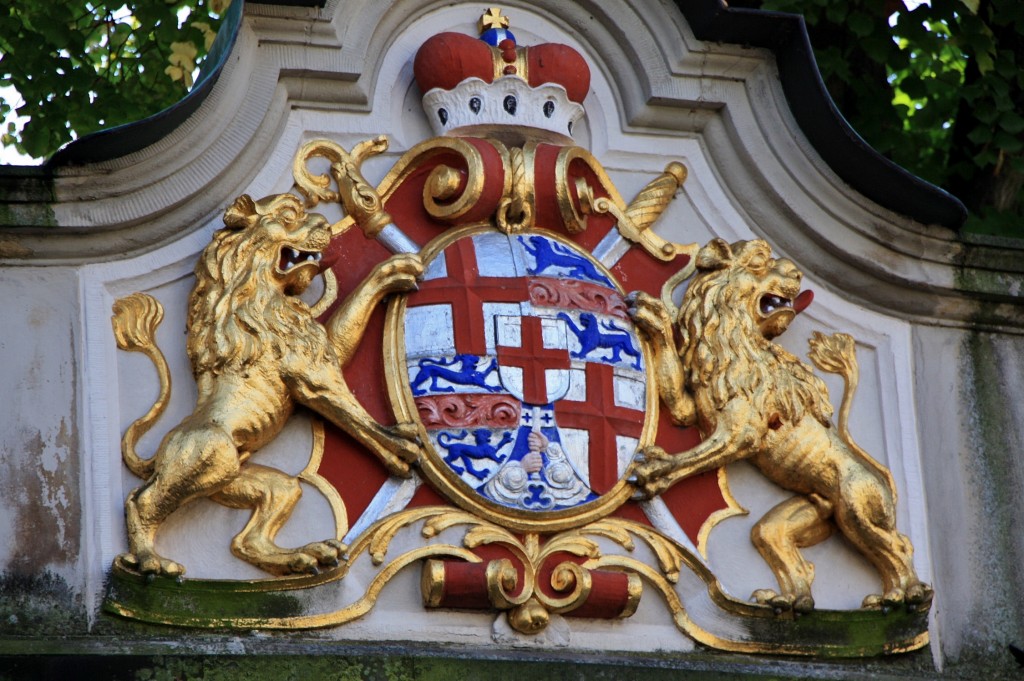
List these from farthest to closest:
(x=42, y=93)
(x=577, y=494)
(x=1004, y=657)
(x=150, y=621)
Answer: (x=42, y=93)
(x=1004, y=657)
(x=577, y=494)
(x=150, y=621)

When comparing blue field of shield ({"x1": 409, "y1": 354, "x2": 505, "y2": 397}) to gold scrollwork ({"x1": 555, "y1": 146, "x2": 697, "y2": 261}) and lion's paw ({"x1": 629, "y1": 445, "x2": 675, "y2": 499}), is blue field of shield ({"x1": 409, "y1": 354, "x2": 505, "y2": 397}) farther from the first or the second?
gold scrollwork ({"x1": 555, "y1": 146, "x2": 697, "y2": 261})

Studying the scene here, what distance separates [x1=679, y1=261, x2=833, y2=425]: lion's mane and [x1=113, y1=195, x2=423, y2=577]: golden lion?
35.4 inches

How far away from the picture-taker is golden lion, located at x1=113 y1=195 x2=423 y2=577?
6.05 m

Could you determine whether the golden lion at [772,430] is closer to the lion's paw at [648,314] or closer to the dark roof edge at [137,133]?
the lion's paw at [648,314]

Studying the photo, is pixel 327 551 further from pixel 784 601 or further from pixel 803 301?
pixel 803 301

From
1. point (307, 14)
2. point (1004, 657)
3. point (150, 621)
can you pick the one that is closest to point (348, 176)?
point (307, 14)

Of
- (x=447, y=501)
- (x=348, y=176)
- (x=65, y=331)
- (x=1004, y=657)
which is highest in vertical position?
(x=348, y=176)

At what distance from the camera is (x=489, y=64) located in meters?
6.84

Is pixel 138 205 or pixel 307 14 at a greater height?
pixel 307 14

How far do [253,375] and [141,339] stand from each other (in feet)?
1.15

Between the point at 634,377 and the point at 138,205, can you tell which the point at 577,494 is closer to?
the point at 634,377

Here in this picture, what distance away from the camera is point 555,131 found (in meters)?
6.89

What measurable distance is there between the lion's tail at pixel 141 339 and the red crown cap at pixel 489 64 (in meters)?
1.15

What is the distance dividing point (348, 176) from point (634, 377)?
1.05m
